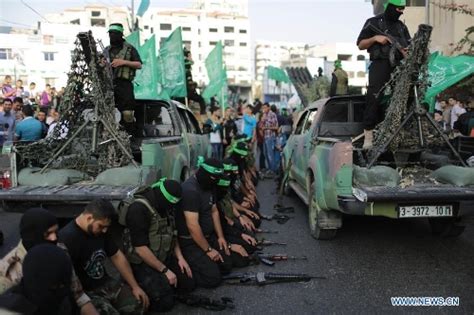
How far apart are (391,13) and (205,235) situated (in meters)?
3.58

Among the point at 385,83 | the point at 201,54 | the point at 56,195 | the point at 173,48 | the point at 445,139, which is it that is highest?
the point at 201,54

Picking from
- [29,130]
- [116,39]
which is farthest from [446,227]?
[29,130]

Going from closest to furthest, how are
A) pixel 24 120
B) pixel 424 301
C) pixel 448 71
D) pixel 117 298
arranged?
pixel 117 298 < pixel 424 301 < pixel 24 120 < pixel 448 71

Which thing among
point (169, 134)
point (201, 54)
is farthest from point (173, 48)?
point (201, 54)

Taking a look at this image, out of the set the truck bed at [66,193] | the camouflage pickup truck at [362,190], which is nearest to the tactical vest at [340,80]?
the camouflage pickup truck at [362,190]

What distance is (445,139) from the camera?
5.74 metres

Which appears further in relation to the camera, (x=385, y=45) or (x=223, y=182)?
(x=385, y=45)

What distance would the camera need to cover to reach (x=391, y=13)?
608 centimetres

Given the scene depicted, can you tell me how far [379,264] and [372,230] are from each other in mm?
1441

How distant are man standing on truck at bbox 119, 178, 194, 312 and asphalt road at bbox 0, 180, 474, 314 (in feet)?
0.66

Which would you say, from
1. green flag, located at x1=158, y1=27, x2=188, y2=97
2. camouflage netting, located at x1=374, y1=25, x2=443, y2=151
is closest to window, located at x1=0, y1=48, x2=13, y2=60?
green flag, located at x1=158, y1=27, x2=188, y2=97

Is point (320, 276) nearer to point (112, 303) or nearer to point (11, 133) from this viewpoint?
point (112, 303)

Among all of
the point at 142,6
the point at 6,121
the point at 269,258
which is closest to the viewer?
the point at 269,258

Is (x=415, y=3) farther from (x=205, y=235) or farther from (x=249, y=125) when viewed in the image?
(x=205, y=235)
